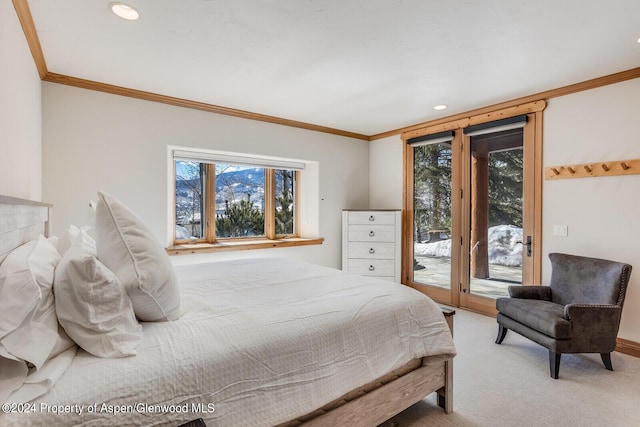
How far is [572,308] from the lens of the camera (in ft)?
7.63

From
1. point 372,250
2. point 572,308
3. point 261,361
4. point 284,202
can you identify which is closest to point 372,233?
point 372,250

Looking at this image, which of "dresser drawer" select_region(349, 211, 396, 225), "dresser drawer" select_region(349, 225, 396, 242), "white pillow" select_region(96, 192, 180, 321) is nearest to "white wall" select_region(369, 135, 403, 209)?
"dresser drawer" select_region(349, 211, 396, 225)

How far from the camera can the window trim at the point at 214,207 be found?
3.53 m

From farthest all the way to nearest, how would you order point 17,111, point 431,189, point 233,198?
point 431,189 → point 233,198 → point 17,111

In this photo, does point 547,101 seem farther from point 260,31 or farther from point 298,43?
point 260,31

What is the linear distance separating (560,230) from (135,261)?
3.62 meters

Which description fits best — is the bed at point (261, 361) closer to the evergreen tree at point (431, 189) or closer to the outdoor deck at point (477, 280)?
the outdoor deck at point (477, 280)

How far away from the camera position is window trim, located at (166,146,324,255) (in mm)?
3531

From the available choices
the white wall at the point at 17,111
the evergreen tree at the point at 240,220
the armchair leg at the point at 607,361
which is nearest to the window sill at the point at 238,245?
the evergreen tree at the point at 240,220

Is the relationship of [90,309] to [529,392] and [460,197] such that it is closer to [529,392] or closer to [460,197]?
[529,392]

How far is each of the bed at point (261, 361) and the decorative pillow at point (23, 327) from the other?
5 centimetres

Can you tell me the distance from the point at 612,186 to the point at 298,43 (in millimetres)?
2979

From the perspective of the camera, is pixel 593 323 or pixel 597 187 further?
pixel 597 187

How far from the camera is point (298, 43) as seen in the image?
2.22 metres
